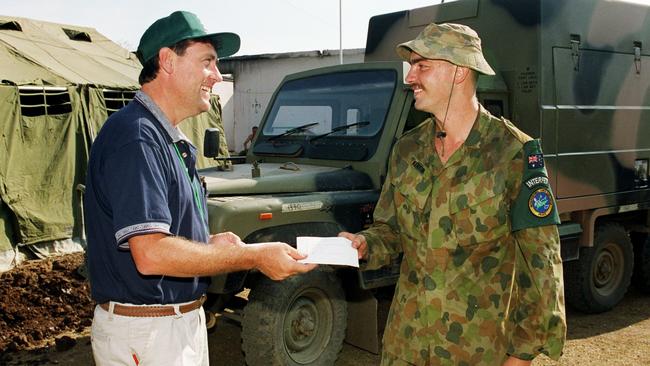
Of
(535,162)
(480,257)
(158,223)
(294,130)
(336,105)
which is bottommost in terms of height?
(480,257)

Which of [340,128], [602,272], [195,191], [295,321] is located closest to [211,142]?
[340,128]

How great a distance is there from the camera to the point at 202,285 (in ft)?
6.87

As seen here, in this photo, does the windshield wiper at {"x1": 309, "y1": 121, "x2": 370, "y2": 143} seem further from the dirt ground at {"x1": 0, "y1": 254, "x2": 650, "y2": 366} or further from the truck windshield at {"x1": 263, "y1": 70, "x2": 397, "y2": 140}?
the dirt ground at {"x1": 0, "y1": 254, "x2": 650, "y2": 366}

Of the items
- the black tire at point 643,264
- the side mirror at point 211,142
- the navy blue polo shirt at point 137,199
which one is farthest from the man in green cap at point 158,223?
the black tire at point 643,264

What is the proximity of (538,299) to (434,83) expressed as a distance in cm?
79

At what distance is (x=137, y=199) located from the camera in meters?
1.72

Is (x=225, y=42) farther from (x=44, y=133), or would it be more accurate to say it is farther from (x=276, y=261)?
(x=44, y=133)

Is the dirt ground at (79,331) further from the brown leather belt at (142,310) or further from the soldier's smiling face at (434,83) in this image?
the soldier's smiling face at (434,83)

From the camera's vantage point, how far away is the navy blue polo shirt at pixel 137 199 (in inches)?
68.1

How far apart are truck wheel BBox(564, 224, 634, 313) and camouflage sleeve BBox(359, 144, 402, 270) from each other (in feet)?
11.9

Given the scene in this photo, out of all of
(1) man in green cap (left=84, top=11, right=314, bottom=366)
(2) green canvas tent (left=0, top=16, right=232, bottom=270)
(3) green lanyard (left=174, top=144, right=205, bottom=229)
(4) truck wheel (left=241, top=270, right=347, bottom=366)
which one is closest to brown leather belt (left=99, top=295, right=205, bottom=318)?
(1) man in green cap (left=84, top=11, right=314, bottom=366)

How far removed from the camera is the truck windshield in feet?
14.2

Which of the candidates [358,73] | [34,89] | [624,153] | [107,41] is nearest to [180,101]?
[358,73]

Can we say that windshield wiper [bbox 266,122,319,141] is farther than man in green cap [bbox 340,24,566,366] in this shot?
Yes
